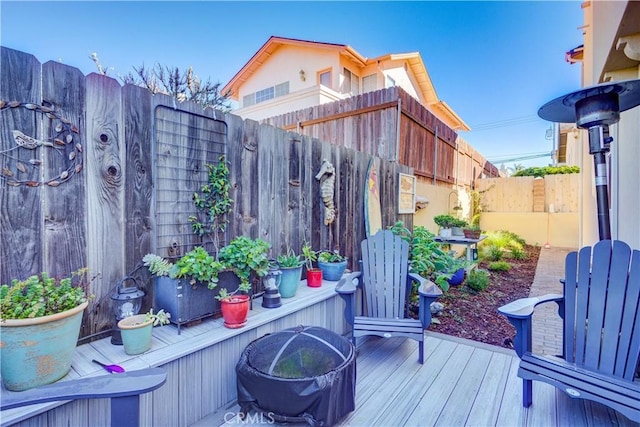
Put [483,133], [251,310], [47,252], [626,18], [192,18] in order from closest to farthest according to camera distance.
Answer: [47,252] < [626,18] < [251,310] < [192,18] < [483,133]

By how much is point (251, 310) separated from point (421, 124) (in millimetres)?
4563

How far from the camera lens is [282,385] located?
4.75ft

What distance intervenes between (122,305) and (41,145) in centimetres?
81

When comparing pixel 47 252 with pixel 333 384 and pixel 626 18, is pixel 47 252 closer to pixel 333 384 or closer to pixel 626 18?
pixel 333 384

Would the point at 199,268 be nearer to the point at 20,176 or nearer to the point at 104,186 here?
the point at 104,186

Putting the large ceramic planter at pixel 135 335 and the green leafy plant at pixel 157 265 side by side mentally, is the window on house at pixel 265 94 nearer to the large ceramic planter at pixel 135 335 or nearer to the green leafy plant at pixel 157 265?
the green leafy plant at pixel 157 265

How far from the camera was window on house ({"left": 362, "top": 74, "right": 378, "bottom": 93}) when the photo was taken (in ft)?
31.5

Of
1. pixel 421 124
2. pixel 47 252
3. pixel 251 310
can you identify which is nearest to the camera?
pixel 47 252

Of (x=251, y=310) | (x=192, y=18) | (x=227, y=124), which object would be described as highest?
(x=192, y=18)

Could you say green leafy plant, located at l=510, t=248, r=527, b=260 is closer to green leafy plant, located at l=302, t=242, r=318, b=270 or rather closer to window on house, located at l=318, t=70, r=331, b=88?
green leafy plant, located at l=302, t=242, r=318, b=270

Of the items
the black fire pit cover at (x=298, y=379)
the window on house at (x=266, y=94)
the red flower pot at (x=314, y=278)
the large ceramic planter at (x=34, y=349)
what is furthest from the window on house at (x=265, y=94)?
the large ceramic planter at (x=34, y=349)

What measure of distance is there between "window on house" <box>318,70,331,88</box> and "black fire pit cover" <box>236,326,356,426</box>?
28.4ft

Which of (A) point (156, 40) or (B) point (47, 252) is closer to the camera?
(B) point (47, 252)

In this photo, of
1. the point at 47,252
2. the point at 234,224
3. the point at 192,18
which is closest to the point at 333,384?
the point at 234,224
